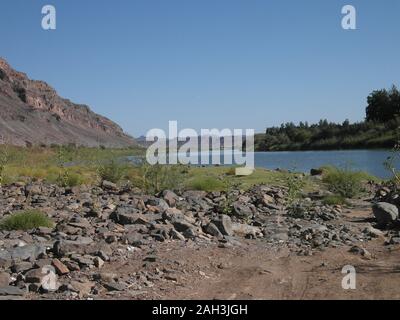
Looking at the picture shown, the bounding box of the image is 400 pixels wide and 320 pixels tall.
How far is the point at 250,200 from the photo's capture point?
463 inches

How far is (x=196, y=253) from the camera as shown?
6586mm

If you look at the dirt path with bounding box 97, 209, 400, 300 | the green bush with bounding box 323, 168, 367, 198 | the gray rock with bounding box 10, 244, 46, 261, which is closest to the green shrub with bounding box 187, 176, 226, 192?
the green bush with bounding box 323, 168, 367, 198

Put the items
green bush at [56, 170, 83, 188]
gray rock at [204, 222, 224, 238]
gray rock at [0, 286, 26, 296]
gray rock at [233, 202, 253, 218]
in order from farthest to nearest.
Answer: green bush at [56, 170, 83, 188] < gray rock at [233, 202, 253, 218] < gray rock at [204, 222, 224, 238] < gray rock at [0, 286, 26, 296]

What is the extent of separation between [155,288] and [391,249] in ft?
11.5

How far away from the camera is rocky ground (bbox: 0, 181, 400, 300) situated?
519 cm

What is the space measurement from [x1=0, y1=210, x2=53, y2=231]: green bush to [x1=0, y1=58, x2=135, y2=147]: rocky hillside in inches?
2951

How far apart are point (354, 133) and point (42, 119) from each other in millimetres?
69997

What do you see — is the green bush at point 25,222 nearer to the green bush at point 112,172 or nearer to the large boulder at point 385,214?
the large boulder at point 385,214

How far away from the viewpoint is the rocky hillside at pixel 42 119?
96.1 meters

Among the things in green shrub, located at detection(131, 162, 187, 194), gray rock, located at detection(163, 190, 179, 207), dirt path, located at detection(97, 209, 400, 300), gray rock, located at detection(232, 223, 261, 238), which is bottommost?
dirt path, located at detection(97, 209, 400, 300)

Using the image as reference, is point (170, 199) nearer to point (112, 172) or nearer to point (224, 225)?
point (224, 225)

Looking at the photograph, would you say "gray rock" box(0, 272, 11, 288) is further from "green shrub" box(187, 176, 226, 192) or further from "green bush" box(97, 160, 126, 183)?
"green bush" box(97, 160, 126, 183)
